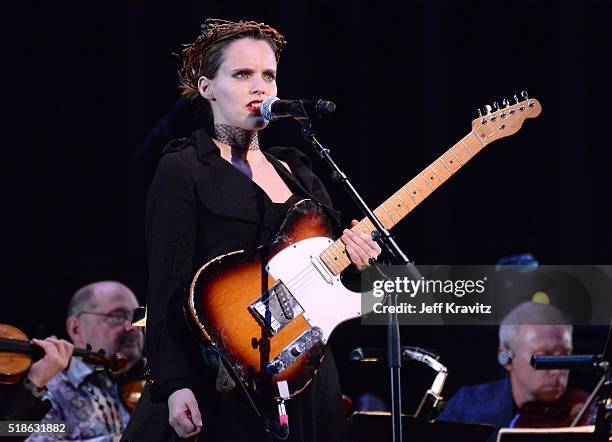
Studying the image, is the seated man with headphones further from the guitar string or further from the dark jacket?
the guitar string

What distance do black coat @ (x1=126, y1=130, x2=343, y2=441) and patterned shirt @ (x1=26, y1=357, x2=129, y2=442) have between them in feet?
6.97

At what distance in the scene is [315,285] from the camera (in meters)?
2.94

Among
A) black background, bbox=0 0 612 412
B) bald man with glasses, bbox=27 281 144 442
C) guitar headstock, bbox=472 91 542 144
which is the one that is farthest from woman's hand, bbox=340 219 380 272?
black background, bbox=0 0 612 412

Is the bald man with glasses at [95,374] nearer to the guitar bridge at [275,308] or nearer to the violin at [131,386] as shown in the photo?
the violin at [131,386]

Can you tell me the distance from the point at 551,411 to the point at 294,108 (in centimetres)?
304

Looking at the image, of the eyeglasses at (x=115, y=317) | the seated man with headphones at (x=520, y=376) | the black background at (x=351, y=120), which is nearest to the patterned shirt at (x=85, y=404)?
the eyeglasses at (x=115, y=317)

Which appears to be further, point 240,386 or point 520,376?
point 520,376

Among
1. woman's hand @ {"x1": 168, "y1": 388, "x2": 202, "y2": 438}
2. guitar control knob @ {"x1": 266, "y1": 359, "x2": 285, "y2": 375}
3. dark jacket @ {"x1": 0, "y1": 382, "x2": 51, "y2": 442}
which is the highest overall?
dark jacket @ {"x1": 0, "y1": 382, "x2": 51, "y2": 442}

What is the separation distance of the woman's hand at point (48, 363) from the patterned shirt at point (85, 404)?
15 centimetres

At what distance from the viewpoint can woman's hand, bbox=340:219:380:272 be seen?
2916mm

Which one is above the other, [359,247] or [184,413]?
[359,247]

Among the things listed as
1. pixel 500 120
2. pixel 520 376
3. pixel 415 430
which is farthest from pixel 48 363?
pixel 500 120

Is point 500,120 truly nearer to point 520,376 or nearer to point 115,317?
point 520,376

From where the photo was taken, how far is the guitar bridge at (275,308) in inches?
111
